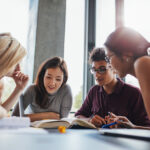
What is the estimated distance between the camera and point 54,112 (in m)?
2.06

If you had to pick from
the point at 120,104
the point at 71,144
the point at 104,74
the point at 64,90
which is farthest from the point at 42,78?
the point at 71,144

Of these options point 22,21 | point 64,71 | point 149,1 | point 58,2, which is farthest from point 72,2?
point 64,71

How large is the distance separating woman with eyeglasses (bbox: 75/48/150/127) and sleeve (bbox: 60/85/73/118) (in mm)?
209

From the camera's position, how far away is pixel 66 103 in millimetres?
2141

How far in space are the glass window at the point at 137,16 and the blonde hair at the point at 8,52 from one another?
53.7 inches

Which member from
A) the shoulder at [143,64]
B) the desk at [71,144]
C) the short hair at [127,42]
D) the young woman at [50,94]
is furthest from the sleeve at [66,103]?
the desk at [71,144]

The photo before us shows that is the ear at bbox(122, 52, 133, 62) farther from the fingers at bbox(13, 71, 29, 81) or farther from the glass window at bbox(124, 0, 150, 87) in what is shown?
the fingers at bbox(13, 71, 29, 81)

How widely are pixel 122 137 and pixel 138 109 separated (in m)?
0.95

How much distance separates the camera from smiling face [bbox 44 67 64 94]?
6.61 feet

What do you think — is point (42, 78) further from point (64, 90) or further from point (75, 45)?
point (75, 45)

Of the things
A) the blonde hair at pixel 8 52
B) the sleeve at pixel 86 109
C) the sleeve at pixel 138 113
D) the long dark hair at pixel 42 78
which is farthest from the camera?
the long dark hair at pixel 42 78

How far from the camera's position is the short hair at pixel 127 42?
132 centimetres

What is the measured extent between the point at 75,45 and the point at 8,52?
1950 millimetres

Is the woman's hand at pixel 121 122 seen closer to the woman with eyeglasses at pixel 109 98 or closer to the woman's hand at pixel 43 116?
the woman with eyeglasses at pixel 109 98
